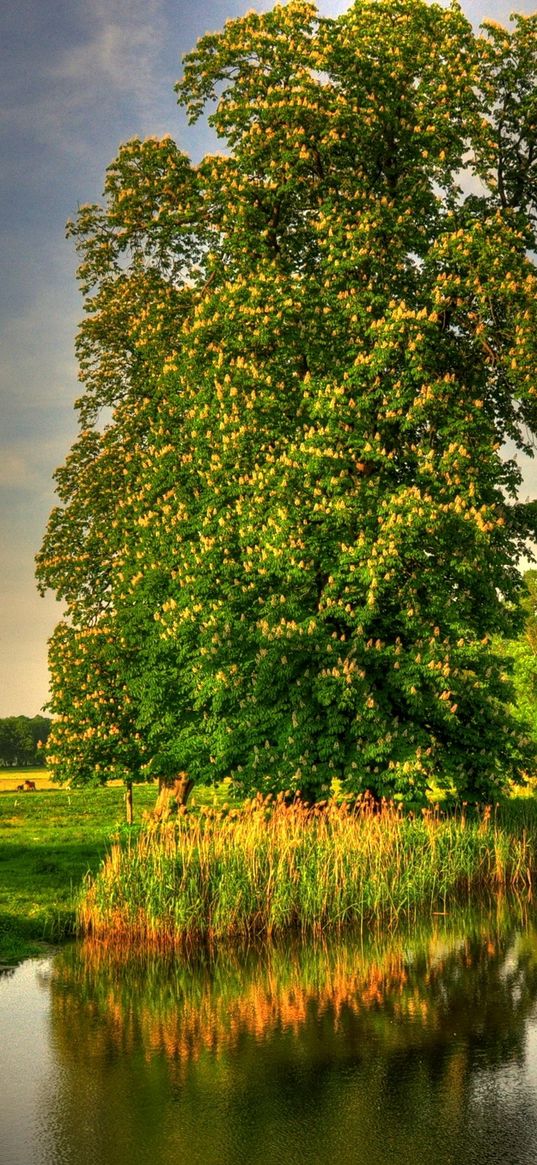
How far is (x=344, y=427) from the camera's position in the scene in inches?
1019

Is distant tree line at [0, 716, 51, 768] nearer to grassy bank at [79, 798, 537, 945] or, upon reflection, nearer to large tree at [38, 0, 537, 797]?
large tree at [38, 0, 537, 797]

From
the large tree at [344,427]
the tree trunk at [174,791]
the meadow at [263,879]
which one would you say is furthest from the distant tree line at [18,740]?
the meadow at [263,879]

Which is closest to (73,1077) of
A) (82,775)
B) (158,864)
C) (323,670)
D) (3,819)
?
(158,864)

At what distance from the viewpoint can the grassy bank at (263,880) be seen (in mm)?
17125

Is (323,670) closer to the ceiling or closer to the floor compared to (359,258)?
closer to the floor

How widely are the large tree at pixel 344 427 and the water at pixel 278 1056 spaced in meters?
9.18

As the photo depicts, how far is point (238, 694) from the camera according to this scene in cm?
2547

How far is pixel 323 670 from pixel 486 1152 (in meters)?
16.2

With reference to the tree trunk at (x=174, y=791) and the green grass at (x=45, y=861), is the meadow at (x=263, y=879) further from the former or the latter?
the tree trunk at (x=174, y=791)

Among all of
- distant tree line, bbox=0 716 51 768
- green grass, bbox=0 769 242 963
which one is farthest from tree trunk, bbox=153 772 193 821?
distant tree line, bbox=0 716 51 768

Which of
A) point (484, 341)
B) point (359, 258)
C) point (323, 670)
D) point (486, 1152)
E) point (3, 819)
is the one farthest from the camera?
point (3, 819)

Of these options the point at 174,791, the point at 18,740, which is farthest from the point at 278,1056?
the point at 18,740

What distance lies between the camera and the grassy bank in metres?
17.1

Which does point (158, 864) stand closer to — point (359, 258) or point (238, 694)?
point (238, 694)
